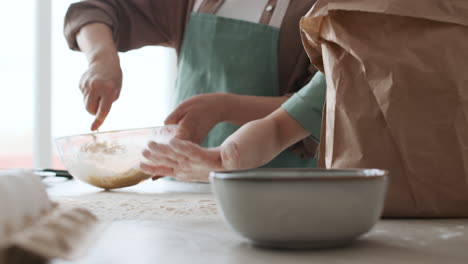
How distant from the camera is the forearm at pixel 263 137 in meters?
0.79

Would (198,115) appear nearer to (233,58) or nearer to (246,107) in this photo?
(246,107)

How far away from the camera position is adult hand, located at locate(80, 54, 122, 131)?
3.43ft

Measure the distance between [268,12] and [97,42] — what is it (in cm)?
40

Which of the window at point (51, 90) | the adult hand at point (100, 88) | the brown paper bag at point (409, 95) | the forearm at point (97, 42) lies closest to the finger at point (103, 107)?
the adult hand at point (100, 88)

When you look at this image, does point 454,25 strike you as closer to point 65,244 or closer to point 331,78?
point 331,78

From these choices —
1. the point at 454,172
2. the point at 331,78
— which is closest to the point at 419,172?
the point at 454,172

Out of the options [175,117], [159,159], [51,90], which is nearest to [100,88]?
[175,117]

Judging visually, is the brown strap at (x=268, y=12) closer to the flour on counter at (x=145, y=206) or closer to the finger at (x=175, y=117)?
the finger at (x=175, y=117)

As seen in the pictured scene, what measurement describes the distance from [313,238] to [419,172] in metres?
0.23

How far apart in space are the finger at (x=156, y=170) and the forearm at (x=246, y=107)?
0.27 metres

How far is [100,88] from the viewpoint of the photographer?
1.04 meters

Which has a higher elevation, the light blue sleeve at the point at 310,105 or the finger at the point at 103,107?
the light blue sleeve at the point at 310,105

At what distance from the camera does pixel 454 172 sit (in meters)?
0.55

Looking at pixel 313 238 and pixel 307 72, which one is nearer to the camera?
pixel 313 238
